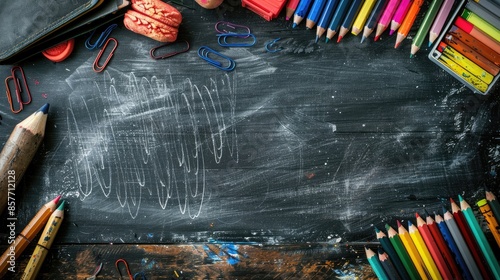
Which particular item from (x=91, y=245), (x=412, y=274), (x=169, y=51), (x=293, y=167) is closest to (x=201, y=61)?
(x=169, y=51)

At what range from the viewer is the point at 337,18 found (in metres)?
1.67

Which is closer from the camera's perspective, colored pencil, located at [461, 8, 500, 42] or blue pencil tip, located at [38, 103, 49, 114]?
colored pencil, located at [461, 8, 500, 42]

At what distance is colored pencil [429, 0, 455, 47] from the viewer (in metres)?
1.63

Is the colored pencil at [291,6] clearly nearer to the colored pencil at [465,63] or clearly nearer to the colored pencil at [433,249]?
the colored pencil at [465,63]

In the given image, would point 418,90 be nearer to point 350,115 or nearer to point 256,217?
point 350,115

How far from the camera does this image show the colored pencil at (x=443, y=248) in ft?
5.49

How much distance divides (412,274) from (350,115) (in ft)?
1.94

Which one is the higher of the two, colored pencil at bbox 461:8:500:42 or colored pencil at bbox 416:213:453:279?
colored pencil at bbox 461:8:500:42

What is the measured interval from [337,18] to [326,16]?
38mm

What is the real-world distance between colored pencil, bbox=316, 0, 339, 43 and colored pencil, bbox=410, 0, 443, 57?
30 centimetres

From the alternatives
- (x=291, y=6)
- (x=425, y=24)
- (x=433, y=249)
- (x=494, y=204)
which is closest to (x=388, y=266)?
(x=433, y=249)

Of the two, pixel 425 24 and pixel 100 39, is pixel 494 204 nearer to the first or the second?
pixel 425 24

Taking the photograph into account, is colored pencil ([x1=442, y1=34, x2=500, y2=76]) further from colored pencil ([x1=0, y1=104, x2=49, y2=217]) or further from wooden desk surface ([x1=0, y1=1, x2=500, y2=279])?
colored pencil ([x1=0, y1=104, x2=49, y2=217])

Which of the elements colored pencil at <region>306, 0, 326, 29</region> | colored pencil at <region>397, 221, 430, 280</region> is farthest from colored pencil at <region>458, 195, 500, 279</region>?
colored pencil at <region>306, 0, 326, 29</region>
